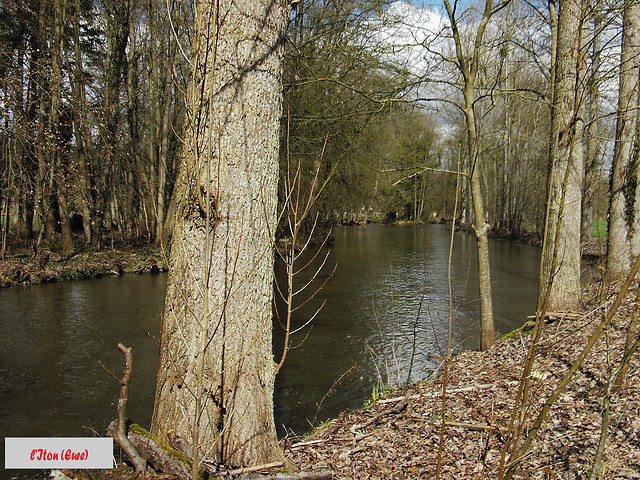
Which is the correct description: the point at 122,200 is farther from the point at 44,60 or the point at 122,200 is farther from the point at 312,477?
the point at 312,477

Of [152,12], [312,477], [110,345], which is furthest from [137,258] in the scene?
[312,477]

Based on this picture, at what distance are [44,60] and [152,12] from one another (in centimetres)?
637

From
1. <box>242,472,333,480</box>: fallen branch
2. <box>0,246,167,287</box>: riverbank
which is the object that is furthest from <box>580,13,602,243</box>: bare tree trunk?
<box>0,246,167,287</box>: riverbank

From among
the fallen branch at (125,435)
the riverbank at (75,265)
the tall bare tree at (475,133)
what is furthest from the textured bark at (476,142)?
the riverbank at (75,265)

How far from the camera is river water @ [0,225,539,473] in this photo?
5.05m

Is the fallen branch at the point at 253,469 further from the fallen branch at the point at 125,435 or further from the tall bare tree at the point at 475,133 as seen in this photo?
the tall bare tree at the point at 475,133

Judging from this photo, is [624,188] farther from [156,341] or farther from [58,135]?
[58,135]

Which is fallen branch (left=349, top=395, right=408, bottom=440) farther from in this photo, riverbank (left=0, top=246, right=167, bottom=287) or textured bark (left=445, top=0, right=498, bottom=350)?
A: riverbank (left=0, top=246, right=167, bottom=287)

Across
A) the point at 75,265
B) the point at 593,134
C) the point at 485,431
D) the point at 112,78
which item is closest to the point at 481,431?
the point at 485,431

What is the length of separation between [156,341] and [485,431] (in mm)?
5693

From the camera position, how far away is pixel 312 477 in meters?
2.44

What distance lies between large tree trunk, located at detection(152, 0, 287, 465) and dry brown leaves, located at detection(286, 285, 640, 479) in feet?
2.54

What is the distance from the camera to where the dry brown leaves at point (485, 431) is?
268cm

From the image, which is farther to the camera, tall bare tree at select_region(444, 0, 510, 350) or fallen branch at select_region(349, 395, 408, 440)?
tall bare tree at select_region(444, 0, 510, 350)
